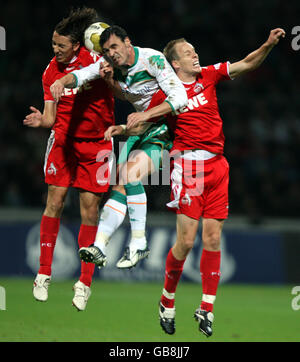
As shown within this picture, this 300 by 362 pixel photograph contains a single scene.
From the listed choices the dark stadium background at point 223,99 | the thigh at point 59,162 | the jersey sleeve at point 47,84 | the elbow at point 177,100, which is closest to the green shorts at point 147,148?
the elbow at point 177,100

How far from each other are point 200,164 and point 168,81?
985 mm

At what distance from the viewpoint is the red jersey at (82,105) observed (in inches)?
285

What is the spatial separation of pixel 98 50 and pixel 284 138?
8094 millimetres

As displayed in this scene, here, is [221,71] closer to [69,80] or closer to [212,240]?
[69,80]

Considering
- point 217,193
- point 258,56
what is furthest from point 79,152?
point 258,56

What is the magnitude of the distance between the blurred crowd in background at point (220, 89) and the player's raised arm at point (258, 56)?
17.6 ft

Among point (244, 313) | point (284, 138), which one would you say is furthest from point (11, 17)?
point (244, 313)

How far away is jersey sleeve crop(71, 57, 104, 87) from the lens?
268 inches

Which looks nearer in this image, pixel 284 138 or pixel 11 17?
pixel 284 138

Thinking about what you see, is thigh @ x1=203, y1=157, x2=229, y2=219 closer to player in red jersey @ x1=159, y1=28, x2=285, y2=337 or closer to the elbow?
player in red jersey @ x1=159, y1=28, x2=285, y2=337

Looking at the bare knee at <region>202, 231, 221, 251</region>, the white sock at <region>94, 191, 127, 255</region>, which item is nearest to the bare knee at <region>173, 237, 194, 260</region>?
the bare knee at <region>202, 231, 221, 251</region>

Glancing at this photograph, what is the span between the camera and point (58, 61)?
23.5 ft

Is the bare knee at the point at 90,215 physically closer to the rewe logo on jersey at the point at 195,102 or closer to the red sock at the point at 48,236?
the red sock at the point at 48,236

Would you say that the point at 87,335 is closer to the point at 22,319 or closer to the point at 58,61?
the point at 22,319
